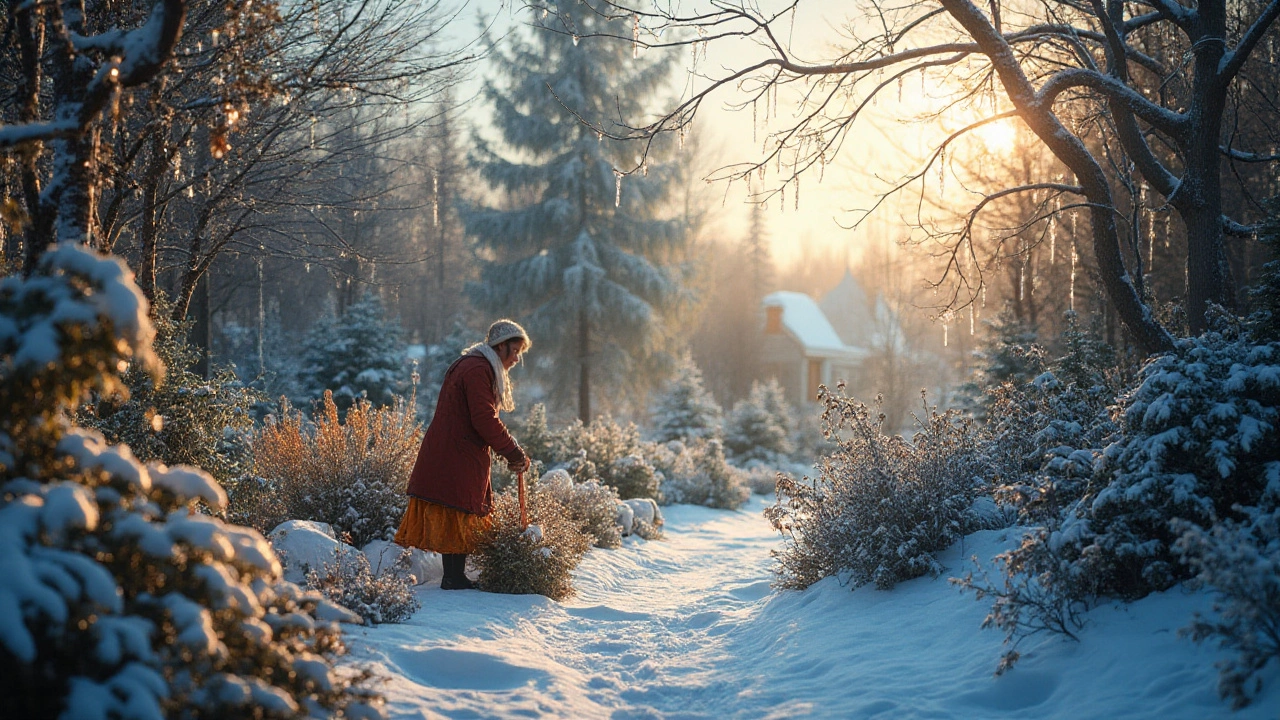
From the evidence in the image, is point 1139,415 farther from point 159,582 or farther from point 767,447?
point 767,447

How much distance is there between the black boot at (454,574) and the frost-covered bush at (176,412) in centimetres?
173

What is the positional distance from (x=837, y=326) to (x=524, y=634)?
4913cm

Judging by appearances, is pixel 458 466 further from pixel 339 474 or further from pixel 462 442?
pixel 339 474

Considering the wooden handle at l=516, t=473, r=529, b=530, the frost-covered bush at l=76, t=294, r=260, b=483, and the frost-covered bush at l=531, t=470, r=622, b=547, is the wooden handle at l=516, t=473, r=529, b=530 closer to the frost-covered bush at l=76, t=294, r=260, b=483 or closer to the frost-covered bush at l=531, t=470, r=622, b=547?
the frost-covered bush at l=76, t=294, r=260, b=483

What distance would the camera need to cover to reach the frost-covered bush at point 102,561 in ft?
6.68

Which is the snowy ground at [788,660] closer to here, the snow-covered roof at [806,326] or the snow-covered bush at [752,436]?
the snow-covered bush at [752,436]

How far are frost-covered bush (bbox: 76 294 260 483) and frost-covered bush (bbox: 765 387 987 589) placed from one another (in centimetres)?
416

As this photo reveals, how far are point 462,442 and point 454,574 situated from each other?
981 mm

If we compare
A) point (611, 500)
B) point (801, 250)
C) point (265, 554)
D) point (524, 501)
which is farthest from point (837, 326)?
point (265, 554)

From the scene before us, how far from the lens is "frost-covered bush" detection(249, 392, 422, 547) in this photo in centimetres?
675

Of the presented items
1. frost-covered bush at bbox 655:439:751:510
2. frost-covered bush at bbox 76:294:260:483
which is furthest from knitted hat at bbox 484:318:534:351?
frost-covered bush at bbox 655:439:751:510

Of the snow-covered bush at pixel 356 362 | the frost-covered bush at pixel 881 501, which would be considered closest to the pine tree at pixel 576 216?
the snow-covered bush at pixel 356 362

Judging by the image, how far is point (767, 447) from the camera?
2231 cm

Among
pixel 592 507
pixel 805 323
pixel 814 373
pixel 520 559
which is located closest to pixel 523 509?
pixel 520 559
